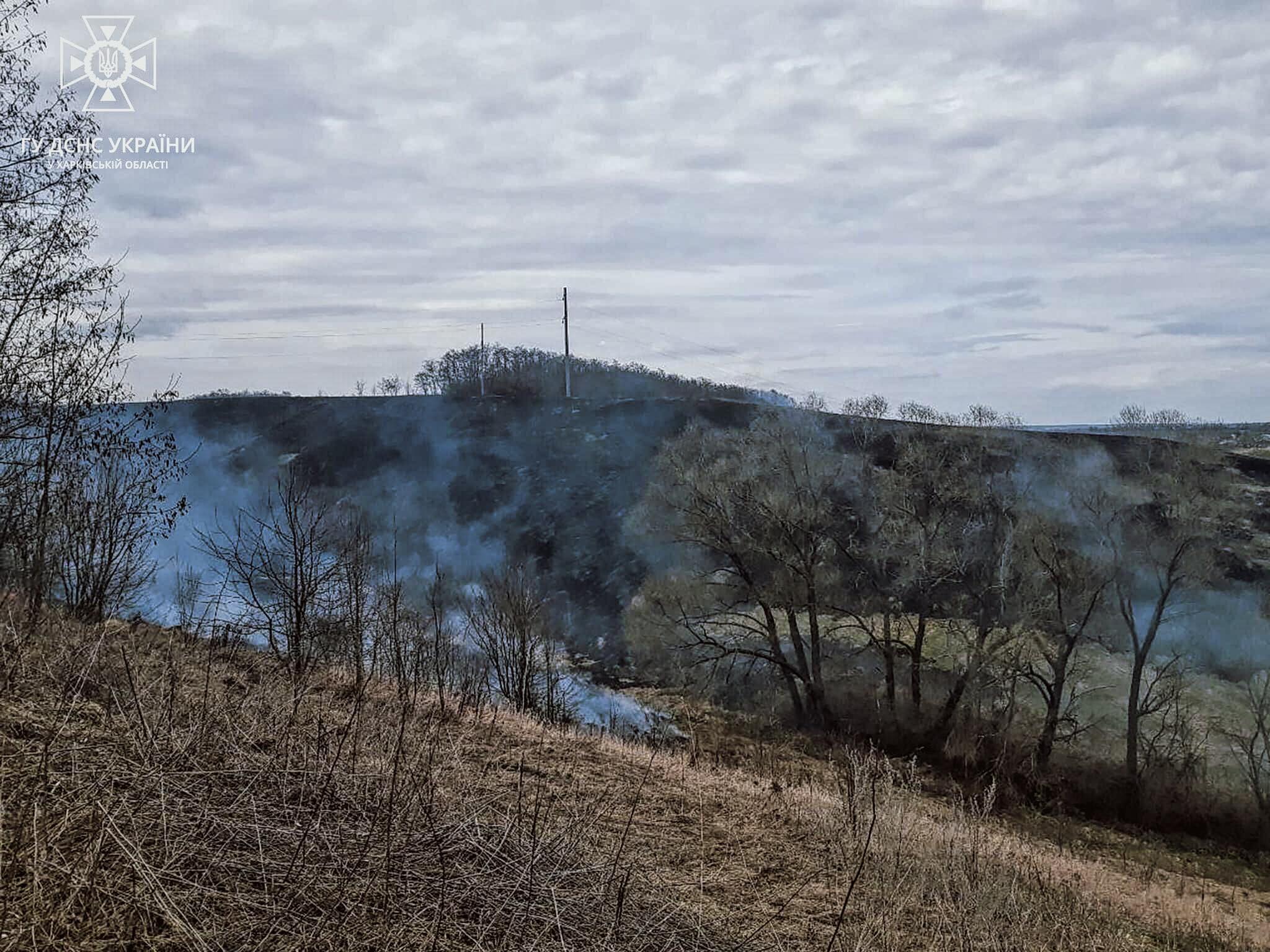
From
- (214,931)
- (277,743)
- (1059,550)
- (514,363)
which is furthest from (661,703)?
(514,363)

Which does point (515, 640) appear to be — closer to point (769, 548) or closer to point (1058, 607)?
point (769, 548)

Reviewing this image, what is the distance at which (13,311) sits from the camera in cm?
919

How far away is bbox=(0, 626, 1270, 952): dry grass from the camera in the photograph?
359cm

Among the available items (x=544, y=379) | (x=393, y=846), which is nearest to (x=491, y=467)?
(x=544, y=379)

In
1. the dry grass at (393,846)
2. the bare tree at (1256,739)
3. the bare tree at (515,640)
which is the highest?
the dry grass at (393,846)

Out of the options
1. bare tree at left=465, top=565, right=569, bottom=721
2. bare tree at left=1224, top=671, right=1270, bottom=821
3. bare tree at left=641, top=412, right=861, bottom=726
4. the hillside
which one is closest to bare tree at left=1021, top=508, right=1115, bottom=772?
the hillside

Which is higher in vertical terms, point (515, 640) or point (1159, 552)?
point (1159, 552)

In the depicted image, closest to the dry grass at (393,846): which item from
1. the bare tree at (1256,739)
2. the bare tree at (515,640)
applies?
the bare tree at (515,640)

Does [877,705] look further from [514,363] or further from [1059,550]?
[514,363]

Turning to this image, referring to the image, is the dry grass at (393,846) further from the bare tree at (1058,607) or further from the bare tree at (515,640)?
the bare tree at (1058,607)

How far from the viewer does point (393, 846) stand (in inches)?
174

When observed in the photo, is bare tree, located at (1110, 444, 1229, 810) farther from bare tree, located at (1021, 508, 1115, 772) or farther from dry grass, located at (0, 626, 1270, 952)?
dry grass, located at (0, 626, 1270, 952)

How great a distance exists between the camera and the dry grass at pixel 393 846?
3.59m

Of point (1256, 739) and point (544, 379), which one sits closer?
point (1256, 739)
